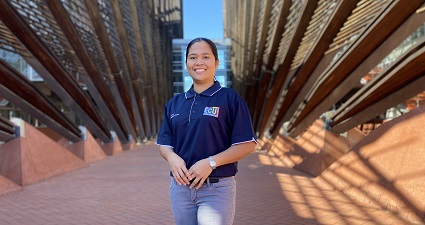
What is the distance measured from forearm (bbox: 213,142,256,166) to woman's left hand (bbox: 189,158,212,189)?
0.20 ft

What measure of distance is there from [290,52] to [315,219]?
34.0 ft

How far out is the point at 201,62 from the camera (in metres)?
2.42

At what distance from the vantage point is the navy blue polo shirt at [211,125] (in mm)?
2312

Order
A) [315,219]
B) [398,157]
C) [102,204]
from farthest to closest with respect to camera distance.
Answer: [102,204]
[398,157]
[315,219]

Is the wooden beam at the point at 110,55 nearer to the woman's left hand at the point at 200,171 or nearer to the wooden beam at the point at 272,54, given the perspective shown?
the wooden beam at the point at 272,54

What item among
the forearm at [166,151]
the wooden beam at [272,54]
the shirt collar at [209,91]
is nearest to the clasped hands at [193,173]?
the forearm at [166,151]

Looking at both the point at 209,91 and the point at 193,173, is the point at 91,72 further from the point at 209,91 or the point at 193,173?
the point at 193,173

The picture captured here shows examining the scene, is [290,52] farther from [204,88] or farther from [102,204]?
[204,88]

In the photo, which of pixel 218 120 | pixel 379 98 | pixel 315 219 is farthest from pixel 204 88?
pixel 379 98

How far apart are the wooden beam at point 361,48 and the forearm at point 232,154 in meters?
6.56

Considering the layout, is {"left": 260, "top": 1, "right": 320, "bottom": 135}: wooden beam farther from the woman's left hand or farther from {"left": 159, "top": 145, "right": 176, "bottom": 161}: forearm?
the woman's left hand

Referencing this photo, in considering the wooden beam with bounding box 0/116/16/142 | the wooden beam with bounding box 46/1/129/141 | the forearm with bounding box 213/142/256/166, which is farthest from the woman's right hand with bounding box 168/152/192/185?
the wooden beam with bounding box 46/1/129/141

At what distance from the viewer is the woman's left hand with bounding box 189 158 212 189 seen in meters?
2.21

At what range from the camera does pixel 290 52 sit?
15.4m
